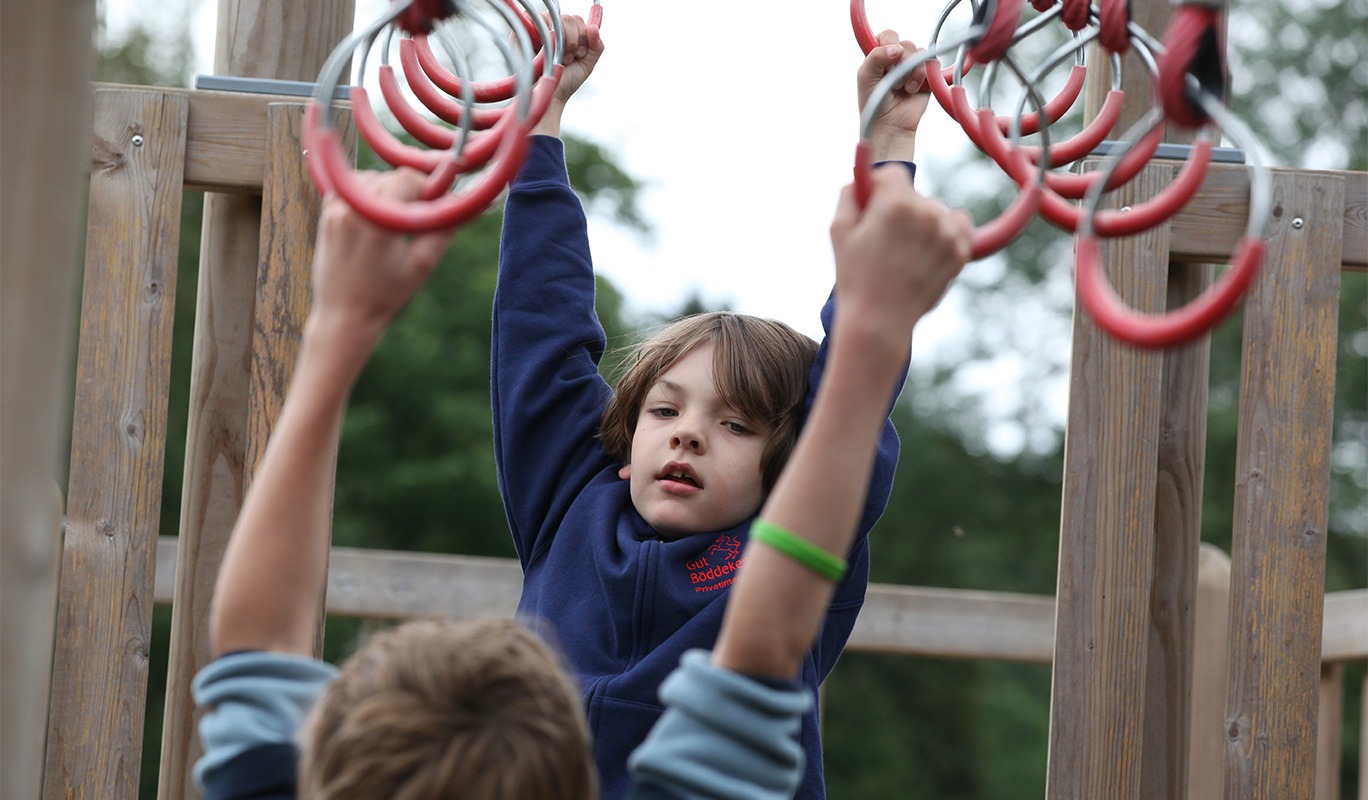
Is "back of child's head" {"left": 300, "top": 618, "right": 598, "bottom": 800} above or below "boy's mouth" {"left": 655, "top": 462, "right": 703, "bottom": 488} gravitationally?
below

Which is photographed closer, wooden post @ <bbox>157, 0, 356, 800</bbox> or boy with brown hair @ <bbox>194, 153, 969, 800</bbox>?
boy with brown hair @ <bbox>194, 153, 969, 800</bbox>

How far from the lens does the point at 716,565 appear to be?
5.91 ft

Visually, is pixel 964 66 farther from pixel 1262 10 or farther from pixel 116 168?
pixel 1262 10

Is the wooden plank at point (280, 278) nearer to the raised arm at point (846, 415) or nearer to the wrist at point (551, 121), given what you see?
the wrist at point (551, 121)

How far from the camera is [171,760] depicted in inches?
77.9

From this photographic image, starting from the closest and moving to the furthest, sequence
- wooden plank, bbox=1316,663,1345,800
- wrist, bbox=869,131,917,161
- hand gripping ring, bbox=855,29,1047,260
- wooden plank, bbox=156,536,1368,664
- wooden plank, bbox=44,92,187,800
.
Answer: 1. hand gripping ring, bbox=855,29,1047,260
2. wrist, bbox=869,131,917,161
3. wooden plank, bbox=44,92,187,800
4. wooden plank, bbox=1316,663,1345,800
5. wooden plank, bbox=156,536,1368,664

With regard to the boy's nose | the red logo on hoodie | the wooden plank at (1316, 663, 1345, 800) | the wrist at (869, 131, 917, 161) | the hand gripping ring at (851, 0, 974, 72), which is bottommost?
the wooden plank at (1316, 663, 1345, 800)

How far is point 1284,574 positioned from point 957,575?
36.6 ft

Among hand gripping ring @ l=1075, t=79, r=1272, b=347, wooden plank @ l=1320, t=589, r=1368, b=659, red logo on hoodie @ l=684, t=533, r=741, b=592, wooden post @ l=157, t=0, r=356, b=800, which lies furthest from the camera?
wooden plank @ l=1320, t=589, r=1368, b=659

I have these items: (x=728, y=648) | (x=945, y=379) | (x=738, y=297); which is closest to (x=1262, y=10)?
(x=945, y=379)

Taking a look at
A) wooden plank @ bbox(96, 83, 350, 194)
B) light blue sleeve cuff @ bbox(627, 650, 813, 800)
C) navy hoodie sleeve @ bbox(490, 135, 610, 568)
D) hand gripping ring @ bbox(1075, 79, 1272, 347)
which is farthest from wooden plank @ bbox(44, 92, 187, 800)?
hand gripping ring @ bbox(1075, 79, 1272, 347)

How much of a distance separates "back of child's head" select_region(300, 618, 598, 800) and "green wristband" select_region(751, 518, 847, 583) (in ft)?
0.62

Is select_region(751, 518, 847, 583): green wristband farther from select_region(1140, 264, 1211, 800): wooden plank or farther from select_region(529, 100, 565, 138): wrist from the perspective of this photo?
select_region(1140, 264, 1211, 800): wooden plank

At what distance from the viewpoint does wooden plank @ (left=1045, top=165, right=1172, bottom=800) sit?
1.95 m
